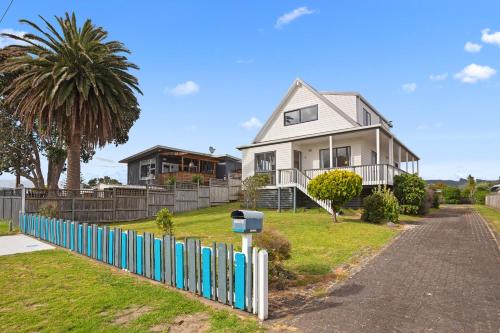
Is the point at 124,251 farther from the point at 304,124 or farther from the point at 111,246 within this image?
the point at 304,124

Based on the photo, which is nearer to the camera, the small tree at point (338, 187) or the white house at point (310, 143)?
the small tree at point (338, 187)

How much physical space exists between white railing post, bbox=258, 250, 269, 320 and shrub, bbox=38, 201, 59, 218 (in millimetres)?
14600

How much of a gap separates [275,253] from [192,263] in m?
1.67

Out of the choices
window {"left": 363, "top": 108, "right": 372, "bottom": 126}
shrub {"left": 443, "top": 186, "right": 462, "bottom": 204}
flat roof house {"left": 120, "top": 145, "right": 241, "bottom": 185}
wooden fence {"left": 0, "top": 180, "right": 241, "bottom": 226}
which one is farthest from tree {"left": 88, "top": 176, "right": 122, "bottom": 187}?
shrub {"left": 443, "top": 186, "right": 462, "bottom": 204}

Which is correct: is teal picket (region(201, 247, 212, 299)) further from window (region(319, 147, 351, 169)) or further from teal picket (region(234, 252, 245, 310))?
window (region(319, 147, 351, 169))

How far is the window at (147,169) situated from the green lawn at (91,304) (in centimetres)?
2989

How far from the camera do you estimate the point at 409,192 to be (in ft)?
63.3

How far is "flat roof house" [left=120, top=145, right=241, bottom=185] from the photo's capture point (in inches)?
1378

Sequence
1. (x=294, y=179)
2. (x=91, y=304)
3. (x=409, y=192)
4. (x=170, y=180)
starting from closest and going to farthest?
(x=91, y=304)
(x=409, y=192)
(x=294, y=179)
(x=170, y=180)

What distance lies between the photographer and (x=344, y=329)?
459 centimetres

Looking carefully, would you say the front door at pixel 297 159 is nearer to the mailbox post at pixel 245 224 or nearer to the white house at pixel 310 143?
the white house at pixel 310 143

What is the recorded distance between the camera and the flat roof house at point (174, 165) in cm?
3500

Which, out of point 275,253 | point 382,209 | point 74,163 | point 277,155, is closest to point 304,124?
point 277,155

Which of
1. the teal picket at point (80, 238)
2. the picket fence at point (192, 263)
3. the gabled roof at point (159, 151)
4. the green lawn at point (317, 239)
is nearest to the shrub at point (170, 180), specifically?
the gabled roof at point (159, 151)
